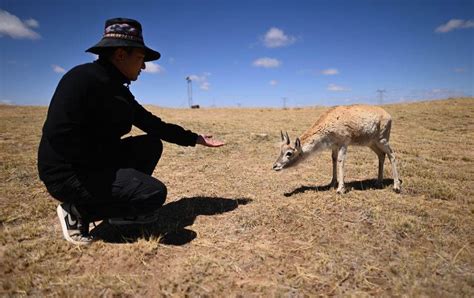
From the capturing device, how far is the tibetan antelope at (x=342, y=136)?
6891 millimetres

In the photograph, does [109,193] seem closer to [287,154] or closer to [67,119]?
[67,119]

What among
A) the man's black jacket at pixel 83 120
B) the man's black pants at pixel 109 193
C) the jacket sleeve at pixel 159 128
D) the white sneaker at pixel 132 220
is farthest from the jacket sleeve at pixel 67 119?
the white sneaker at pixel 132 220

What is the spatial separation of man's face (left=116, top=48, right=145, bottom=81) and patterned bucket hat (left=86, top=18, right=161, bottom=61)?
0.42 ft

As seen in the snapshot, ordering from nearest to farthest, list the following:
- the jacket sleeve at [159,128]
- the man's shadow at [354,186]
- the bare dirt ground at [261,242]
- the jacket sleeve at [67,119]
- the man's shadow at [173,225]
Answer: the bare dirt ground at [261,242]
the jacket sleeve at [67,119]
the man's shadow at [173,225]
the jacket sleeve at [159,128]
the man's shadow at [354,186]

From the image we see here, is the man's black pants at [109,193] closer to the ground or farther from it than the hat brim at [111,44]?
closer to the ground

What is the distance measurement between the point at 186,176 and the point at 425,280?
5865 millimetres

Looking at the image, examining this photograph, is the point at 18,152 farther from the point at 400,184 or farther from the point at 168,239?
the point at 400,184

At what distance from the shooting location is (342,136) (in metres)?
6.96

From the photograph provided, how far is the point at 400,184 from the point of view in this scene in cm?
722

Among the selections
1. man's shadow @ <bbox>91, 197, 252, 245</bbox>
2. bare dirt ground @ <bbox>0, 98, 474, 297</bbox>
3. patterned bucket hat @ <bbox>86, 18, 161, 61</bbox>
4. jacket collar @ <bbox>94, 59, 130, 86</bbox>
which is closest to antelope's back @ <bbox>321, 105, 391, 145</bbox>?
bare dirt ground @ <bbox>0, 98, 474, 297</bbox>

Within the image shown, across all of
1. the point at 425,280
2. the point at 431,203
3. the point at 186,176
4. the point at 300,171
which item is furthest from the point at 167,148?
the point at 425,280

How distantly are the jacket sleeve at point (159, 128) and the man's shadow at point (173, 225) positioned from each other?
1316 mm

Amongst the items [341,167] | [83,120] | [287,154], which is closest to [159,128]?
[83,120]

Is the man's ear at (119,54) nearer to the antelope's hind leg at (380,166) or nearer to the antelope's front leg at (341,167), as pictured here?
the antelope's front leg at (341,167)
